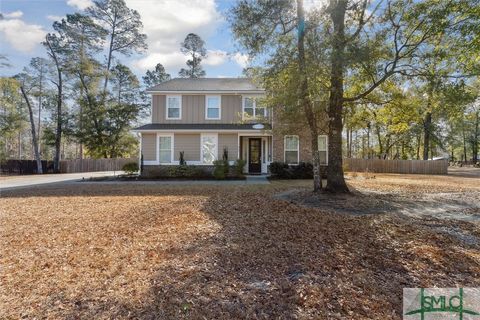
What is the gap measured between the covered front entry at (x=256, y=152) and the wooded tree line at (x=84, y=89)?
14.2 metres

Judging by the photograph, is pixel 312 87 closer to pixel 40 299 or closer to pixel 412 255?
pixel 412 255

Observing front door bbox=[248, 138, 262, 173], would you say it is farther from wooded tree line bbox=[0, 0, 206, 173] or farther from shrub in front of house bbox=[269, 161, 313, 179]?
wooded tree line bbox=[0, 0, 206, 173]

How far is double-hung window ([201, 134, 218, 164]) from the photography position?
17797 mm

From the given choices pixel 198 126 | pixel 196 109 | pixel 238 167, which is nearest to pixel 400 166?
pixel 238 167

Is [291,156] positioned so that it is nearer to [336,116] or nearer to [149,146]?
[336,116]

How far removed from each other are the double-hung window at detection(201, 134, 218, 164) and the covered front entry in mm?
1764

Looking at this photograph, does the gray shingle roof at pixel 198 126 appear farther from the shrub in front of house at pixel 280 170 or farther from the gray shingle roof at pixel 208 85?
the shrub in front of house at pixel 280 170

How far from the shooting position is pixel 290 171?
16.0 metres

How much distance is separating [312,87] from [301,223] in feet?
13.4

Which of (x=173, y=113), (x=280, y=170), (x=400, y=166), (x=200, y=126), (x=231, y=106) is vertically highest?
(x=231, y=106)

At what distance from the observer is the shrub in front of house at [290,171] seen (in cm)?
1598

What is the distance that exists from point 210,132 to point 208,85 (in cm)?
394

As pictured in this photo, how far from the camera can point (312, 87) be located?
814 cm

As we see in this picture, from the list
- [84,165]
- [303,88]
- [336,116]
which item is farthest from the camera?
[84,165]
